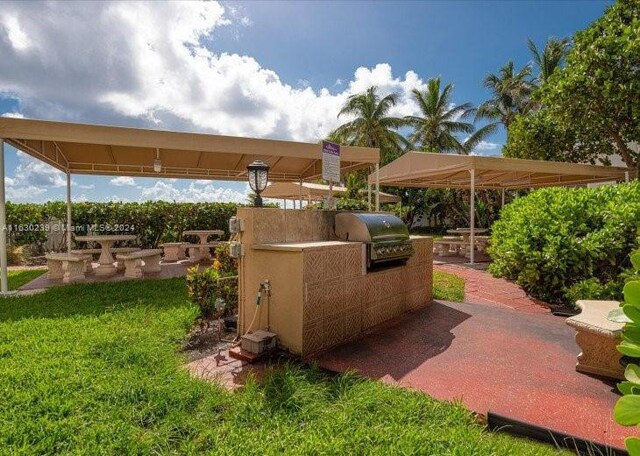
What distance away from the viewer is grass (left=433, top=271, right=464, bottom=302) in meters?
6.63

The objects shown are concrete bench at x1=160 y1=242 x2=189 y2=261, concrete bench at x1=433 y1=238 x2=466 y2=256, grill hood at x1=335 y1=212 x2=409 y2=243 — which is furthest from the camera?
concrete bench at x1=433 y1=238 x2=466 y2=256

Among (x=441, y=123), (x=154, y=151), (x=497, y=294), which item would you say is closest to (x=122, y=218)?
(x=154, y=151)

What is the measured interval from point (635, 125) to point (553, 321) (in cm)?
1131

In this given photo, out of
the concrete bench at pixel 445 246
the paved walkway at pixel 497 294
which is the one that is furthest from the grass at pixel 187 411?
the concrete bench at pixel 445 246

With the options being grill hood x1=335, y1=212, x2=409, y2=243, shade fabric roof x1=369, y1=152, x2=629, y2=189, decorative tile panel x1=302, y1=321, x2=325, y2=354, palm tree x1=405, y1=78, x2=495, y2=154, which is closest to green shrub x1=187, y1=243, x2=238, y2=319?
grill hood x1=335, y1=212, x2=409, y2=243

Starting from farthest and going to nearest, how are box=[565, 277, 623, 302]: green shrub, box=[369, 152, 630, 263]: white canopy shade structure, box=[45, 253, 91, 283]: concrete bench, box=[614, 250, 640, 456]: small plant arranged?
box=[369, 152, 630, 263]: white canopy shade structure, box=[45, 253, 91, 283]: concrete bench, box=[565, 277, 623, 302]: green shrub, box=[614, 250, 640, 456]: small plant

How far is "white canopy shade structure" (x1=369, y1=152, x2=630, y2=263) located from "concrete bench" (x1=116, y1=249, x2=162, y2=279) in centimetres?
632

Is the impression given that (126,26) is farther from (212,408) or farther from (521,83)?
(521,83)

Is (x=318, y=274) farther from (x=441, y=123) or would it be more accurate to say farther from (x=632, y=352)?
(x=441, y=123)

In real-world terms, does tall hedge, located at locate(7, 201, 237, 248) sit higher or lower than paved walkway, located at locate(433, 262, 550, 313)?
higher

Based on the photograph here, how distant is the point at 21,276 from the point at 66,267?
1674mm

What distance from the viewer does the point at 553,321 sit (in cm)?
529

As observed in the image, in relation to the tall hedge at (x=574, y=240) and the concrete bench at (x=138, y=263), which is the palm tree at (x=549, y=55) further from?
the concrete bench at (x=138, y=263)

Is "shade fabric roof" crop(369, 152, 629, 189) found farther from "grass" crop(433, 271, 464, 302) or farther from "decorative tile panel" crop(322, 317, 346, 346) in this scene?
"decorative tile panel" crop(322, 317, 346, 346)
